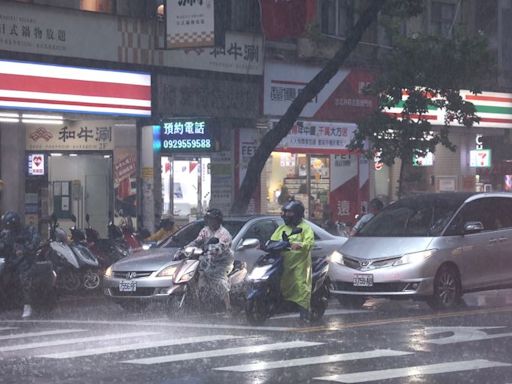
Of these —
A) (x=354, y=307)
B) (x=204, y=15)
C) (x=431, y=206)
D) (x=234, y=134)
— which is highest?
(x=204, y=15)

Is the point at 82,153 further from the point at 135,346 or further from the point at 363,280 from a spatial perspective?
the point at 135,346

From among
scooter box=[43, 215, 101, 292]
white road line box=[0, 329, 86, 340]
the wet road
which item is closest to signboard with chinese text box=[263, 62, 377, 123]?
scooter box=[43, 215, 101, 292]

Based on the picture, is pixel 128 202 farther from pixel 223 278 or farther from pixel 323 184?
pixel 223 278

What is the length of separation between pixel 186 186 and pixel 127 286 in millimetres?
10319

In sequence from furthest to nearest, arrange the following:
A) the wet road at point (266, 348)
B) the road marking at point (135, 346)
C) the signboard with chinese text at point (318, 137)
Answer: the signboard with chinese text at point (318, 137), the road marking at point (135, 346), the wet road at point (266, 348)

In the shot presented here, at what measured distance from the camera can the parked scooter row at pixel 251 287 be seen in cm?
1262

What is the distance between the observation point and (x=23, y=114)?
2175cm

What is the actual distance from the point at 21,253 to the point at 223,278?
11.5ft

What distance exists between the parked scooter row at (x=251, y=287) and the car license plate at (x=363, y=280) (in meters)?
0.91

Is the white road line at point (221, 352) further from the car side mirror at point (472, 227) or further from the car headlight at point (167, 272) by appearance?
the car side mirror at point (472, 227)

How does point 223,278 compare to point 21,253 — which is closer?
point 223,278

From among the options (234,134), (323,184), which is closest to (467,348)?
(234,134)

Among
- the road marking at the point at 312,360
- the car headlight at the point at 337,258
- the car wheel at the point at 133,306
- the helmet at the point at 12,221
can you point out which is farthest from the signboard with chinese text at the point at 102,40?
the road marking at the point at 312,360

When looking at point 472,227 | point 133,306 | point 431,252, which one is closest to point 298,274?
point 431,252
